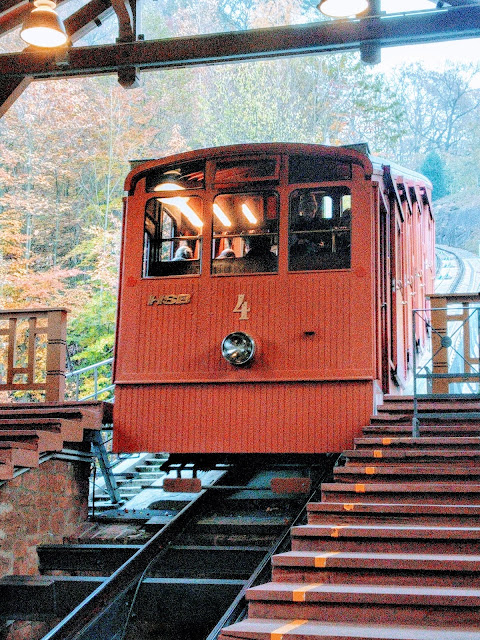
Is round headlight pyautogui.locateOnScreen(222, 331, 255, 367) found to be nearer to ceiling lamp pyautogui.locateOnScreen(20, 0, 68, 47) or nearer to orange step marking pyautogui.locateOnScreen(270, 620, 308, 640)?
ceiling lamp pyautogui.locateOnScreen(20, 0, 68, 47)

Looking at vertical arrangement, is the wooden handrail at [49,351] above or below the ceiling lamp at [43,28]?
below

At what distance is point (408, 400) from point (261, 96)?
83.2 feet

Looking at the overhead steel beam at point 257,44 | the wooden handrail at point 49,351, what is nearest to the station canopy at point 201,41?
the overhead steel beam at point 257,44

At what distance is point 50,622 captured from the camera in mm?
8398

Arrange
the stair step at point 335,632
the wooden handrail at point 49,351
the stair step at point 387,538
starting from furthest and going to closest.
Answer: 1. the wooden handrail at point 49,351
2. the stair step at point 387,538
3. the stair step at point 335,632

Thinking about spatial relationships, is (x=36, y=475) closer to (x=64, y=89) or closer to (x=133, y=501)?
(x=133, y=501)

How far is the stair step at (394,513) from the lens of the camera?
19.5ft

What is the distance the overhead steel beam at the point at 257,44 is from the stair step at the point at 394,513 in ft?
12.9

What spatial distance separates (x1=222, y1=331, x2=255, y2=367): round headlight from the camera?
8.23 metres

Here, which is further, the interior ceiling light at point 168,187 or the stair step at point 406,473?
the interior ceiling light at point 168,187

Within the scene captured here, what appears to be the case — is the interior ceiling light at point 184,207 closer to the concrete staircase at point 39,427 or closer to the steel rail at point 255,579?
the concrete staircase at point 39,427

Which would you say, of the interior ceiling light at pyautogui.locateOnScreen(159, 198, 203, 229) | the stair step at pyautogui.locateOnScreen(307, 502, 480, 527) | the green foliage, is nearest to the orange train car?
the interior ceiling light at pyautogui.locateOnScreen(159, 198, 203, 229)

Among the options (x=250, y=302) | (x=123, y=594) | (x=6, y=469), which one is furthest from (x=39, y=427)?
(x=250, y=302)

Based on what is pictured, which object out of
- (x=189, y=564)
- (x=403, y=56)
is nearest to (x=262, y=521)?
(x=189, y=564)
